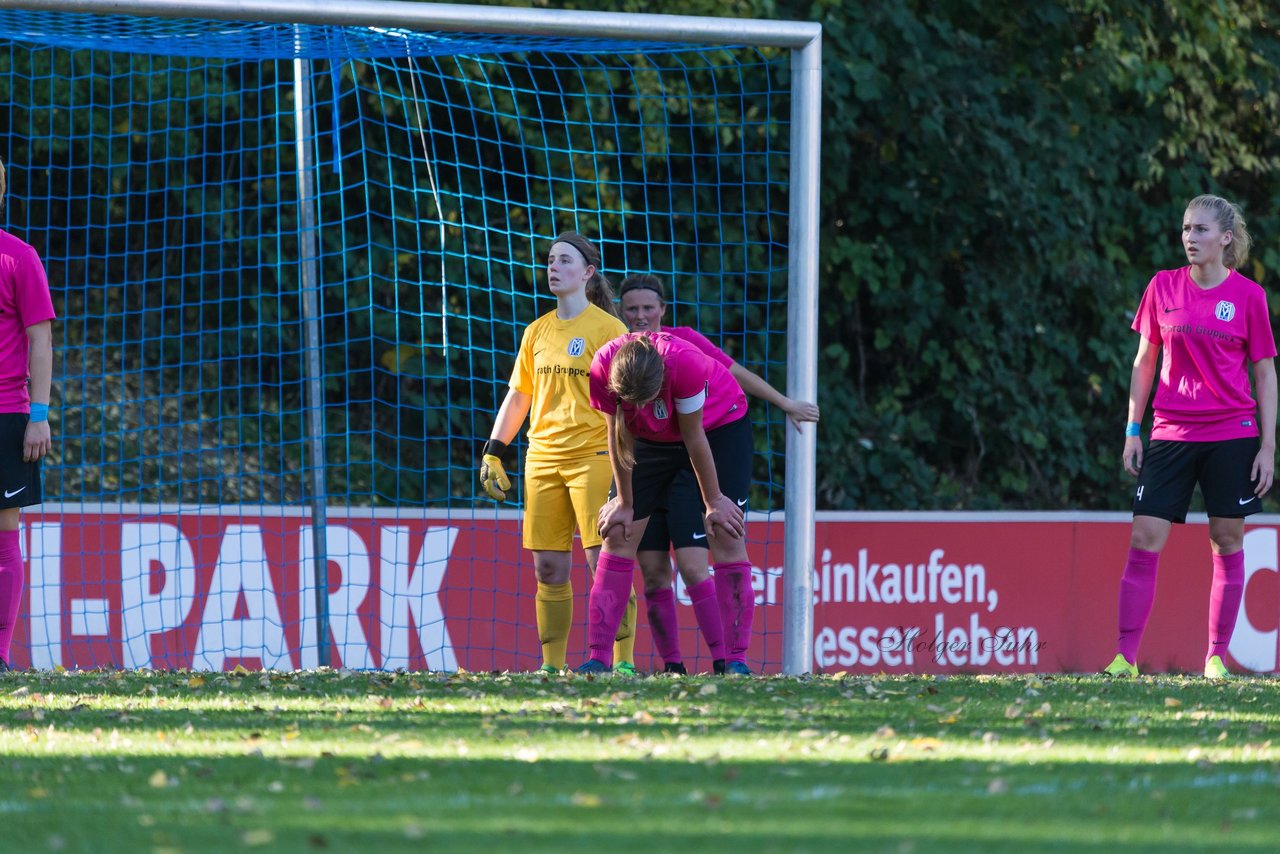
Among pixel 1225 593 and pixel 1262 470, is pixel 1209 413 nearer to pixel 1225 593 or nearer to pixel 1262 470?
pixel 1262 470

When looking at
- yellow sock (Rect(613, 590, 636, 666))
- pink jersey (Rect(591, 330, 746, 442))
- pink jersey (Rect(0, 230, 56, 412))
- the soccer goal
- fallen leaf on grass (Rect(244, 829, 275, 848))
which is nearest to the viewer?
fallen leaf on grass (Rect(244, 829, 275, 848))

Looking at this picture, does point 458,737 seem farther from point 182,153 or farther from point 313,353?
point 182,153

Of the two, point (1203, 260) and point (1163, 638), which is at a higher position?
point (1203, 260)

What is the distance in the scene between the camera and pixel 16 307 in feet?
20.5

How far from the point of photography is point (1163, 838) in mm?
3109

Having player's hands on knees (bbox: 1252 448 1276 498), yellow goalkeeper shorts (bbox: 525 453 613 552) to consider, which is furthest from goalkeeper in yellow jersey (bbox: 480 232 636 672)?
player's hands on knees (bbox: 1252 448 1276 498)

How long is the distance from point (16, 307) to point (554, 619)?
2.29 metres

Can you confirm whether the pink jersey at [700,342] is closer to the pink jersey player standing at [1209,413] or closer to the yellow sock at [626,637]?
the yellow sock at [626,637]

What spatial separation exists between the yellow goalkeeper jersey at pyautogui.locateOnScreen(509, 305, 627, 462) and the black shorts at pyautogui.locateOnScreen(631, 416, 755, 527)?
0.60ft

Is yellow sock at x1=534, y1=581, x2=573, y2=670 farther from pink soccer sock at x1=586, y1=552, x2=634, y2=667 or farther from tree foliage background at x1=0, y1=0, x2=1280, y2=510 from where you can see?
tree foliage background at x1=0, y1=0, x2=1280, y2=510

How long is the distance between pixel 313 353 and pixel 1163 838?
6103 mm

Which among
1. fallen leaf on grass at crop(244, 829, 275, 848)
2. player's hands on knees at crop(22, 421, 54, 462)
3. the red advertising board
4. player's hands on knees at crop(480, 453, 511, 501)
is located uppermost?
player's hands on knees at crop(22, 421, 54, 462)

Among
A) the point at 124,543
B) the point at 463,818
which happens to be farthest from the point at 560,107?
the point at 463,818

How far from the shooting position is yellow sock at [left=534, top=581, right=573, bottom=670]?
6625mm
